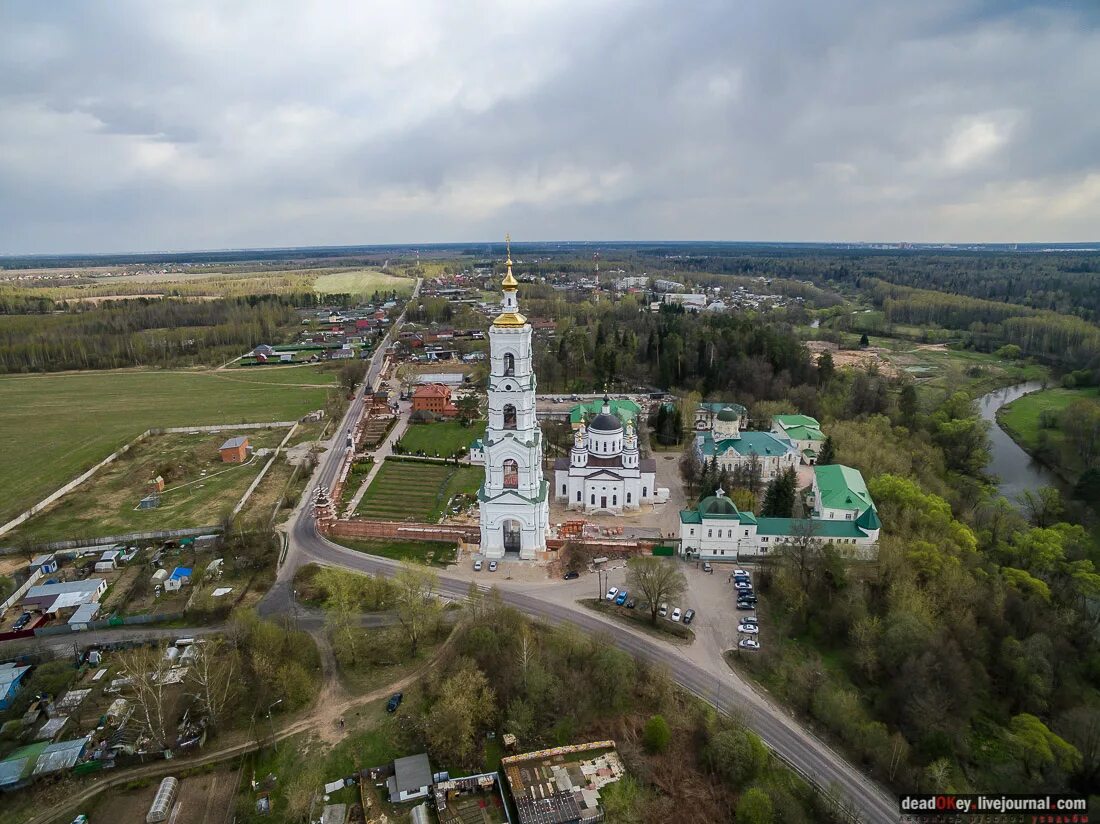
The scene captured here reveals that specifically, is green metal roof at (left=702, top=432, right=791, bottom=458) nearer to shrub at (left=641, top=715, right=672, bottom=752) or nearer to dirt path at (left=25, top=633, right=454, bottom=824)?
shrub at (left=641, top=715, right=672, bottom=752)

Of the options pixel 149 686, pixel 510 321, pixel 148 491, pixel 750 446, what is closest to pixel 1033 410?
pixel 750 446

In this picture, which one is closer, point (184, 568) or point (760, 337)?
point (184, 568)

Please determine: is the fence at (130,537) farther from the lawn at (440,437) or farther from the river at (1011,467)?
the river at (1011,467)

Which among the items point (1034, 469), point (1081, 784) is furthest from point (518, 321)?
point (1034, 469)

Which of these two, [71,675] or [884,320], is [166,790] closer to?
[71,675]

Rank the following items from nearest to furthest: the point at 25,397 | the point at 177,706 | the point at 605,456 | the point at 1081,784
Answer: the point at 1081,784 < the point at 177,706 < the point at 605,456 < the point at 25,397

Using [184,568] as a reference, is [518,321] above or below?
above
